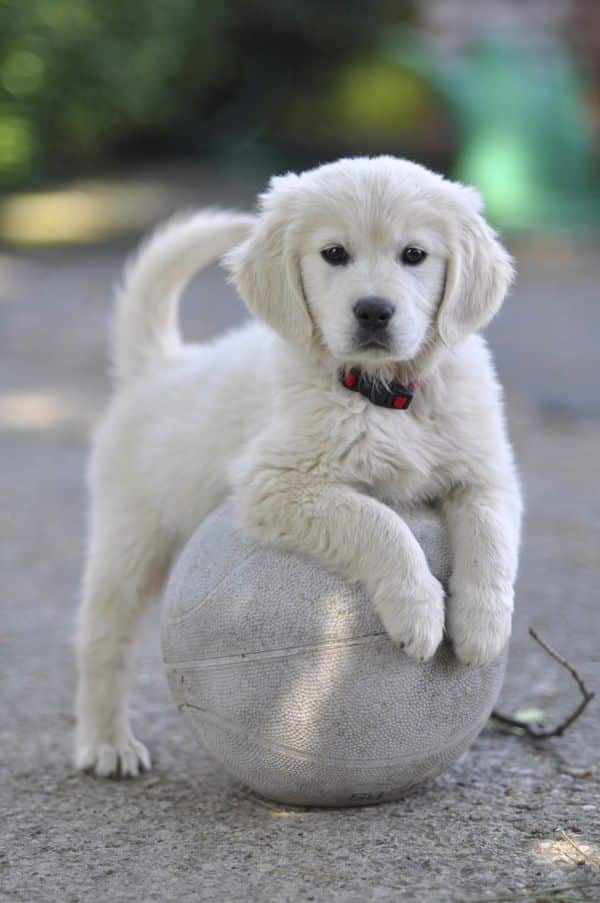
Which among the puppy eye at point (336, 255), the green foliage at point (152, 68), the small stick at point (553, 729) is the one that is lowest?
the small stick at point (553, 729)

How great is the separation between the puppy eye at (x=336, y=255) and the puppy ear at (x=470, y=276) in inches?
12.1

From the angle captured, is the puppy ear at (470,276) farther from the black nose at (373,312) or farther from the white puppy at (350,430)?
the black nose at (373,312)

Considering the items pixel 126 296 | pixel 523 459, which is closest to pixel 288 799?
pixel 126 296

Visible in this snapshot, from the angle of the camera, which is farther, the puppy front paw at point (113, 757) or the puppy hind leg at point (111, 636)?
the puppy hind leg at point (111, 636)

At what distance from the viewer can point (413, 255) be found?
13.1 feet

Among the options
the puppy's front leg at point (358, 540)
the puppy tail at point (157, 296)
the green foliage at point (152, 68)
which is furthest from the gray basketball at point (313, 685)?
the green foliage at point (152, 68)

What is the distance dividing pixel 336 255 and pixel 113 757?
1729mm

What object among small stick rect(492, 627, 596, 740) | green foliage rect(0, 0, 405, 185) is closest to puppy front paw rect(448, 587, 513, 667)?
small stick rect(492, 627, 596, 740)

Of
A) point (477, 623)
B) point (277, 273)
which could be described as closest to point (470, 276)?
point (277, 273)

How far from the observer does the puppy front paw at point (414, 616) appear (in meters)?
3.74

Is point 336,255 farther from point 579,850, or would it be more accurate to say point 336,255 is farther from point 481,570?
point 579,850

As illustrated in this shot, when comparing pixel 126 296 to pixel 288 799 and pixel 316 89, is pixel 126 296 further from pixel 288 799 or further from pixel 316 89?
pixel 316 89

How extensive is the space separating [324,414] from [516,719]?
4.59 ft

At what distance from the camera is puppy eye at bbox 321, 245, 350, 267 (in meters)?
4.02
